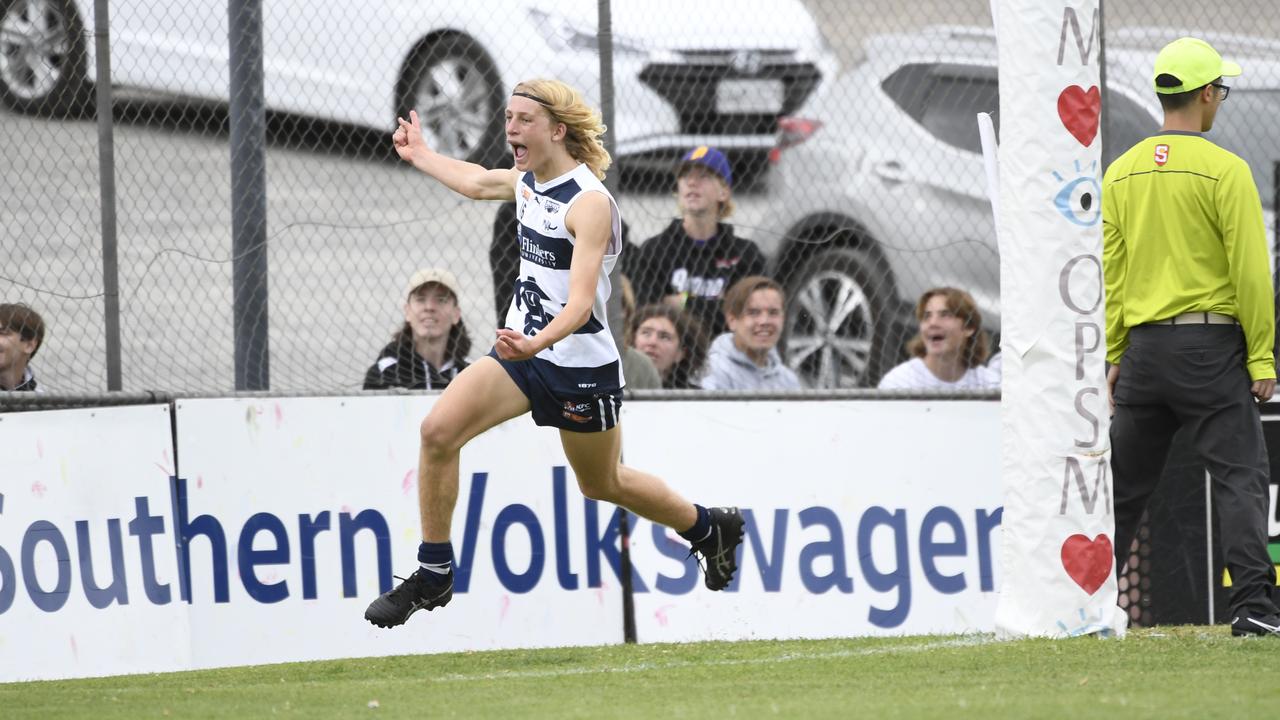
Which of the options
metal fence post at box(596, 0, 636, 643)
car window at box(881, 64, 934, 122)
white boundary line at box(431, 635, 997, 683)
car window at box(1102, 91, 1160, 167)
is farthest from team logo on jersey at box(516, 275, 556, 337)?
car window at box(1102, 91, 1160, 167)

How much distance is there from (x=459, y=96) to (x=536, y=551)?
242 cm

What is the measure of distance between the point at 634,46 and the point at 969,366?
2334 millimetres

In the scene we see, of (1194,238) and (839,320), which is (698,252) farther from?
A: (1194,238)

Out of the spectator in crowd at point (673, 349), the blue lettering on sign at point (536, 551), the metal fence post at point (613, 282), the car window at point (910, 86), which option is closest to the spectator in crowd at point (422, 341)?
the blue lettering on sign at point (536, 551)

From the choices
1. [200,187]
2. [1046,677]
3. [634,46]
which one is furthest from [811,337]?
[1046,677]

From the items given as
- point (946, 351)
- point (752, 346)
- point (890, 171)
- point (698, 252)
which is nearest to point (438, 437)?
point (752, 346)

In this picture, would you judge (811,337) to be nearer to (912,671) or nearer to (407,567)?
(407,567)

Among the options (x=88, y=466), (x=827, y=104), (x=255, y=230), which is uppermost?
(x=827, y=104)

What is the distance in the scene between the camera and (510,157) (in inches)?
378

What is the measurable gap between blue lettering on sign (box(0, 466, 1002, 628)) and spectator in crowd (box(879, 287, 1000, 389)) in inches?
26.9

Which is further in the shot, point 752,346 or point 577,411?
point 752,346

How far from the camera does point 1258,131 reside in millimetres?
9547

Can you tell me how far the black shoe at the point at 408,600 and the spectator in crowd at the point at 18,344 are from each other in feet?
7.73

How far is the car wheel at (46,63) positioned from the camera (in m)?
8.40
